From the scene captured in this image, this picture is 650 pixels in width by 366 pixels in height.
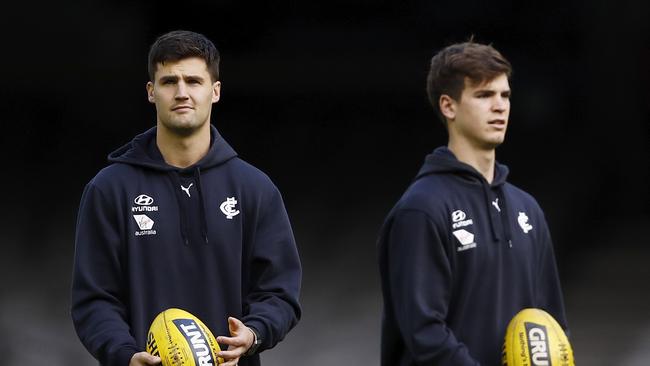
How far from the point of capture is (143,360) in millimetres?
4855

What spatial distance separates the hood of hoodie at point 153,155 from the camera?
207 inches

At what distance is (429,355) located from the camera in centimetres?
516

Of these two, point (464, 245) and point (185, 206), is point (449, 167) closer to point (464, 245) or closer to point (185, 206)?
point (464, 245)

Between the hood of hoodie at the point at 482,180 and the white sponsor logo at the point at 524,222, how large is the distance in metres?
0.06

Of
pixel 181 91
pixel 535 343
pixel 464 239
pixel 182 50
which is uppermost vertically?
pixel 182 50

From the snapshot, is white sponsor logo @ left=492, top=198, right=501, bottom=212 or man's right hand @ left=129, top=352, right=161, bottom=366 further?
white sponsor logo @ left=492, top=198, right=501, bottom=212

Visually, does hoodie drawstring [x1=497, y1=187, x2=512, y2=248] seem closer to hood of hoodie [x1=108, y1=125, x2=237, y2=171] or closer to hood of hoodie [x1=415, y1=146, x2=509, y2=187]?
hood of hoodie [x1=415, y1=146, x2=509, y2=187]

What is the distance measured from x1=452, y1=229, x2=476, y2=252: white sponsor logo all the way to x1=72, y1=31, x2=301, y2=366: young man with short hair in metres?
0.57

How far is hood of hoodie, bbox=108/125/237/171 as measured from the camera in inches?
207

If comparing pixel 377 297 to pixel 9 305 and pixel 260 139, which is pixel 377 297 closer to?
pixel 9 305

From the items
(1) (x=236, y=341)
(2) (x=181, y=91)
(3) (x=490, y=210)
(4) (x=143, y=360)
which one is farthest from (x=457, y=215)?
(4) (x=143, y=360)

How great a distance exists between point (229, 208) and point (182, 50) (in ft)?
1.84

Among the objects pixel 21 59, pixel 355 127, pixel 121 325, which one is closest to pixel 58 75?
pixel 21 59

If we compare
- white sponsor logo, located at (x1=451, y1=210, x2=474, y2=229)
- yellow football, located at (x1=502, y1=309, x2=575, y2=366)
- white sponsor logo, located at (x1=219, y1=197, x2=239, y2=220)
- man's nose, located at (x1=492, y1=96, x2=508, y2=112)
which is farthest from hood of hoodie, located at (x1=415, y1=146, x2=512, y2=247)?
white sponsor logo, located at (x1=219, y1=197, x2=239, y2=220)
